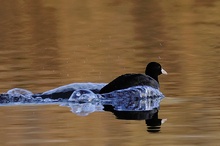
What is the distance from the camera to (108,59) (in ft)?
68.4

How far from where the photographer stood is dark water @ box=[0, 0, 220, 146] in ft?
38.7

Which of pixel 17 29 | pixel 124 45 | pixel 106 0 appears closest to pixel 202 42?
pixel 124 45

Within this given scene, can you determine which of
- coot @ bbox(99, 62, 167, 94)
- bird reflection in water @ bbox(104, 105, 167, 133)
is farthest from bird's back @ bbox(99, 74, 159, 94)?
bird reflection in water @ bbox(104, 105, 167, 133)

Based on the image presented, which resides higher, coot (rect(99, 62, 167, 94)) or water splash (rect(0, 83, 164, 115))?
coot (rect(99, 62, 167, 94))

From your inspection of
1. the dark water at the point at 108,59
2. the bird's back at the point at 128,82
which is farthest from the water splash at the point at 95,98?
the dark water at the point at 108,59

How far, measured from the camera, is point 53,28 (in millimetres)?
31328

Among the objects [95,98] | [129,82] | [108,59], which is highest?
[108,59]

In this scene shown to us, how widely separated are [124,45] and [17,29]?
6.70 m

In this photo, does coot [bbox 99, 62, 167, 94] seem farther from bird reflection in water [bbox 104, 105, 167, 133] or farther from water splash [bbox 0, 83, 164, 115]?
bird reflection in water [bbox 104, 105, 167, 133]

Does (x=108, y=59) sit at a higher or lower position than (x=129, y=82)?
higher

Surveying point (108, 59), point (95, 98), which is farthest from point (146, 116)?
point (108, 59)

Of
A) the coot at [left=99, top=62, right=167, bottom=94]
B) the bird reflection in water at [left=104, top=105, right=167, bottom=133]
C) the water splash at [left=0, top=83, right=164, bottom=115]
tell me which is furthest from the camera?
the coot at [left=99, top=62, right=167, bottom=94]

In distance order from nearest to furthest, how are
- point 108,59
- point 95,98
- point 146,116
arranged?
1. point 146,116
2. point 95,98
3. point 108,59

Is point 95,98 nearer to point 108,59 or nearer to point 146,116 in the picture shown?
point 146,116
